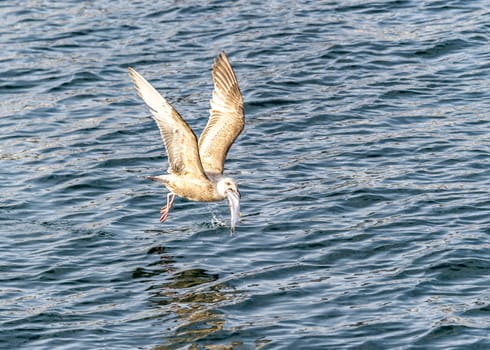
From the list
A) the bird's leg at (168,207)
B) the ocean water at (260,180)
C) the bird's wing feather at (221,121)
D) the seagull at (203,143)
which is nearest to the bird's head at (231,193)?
the seagull at (203,143)

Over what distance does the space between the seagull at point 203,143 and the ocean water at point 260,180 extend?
2.87ft

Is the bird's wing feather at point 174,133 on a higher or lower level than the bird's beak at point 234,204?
higher

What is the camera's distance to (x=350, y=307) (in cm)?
1116

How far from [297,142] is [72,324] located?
20.1 ft

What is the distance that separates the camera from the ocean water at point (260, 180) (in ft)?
36.4

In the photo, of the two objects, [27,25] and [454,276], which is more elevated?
[27,25]

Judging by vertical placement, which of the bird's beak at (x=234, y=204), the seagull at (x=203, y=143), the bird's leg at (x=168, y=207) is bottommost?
the bird's leg at (x=168, y=207)

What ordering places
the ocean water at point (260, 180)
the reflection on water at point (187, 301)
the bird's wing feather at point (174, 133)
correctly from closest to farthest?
the reflection on water at point (187, 301) → the ocean water at point (260, 180) → the bird's wing feather at point (174, 133)

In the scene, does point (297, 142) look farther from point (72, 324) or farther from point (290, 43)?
point (72, 324)

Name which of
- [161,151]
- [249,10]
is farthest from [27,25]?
[161,151]

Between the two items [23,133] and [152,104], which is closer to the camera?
[152,104]

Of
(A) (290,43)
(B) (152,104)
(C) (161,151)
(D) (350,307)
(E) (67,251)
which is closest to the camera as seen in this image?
(D) (350,307)

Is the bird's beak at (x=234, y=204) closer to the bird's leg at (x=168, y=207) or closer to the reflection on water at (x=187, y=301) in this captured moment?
the reflection on water at (x=187, y=301)

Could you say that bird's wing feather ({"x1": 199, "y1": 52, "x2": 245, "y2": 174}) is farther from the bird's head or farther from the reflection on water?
the reflection on water
